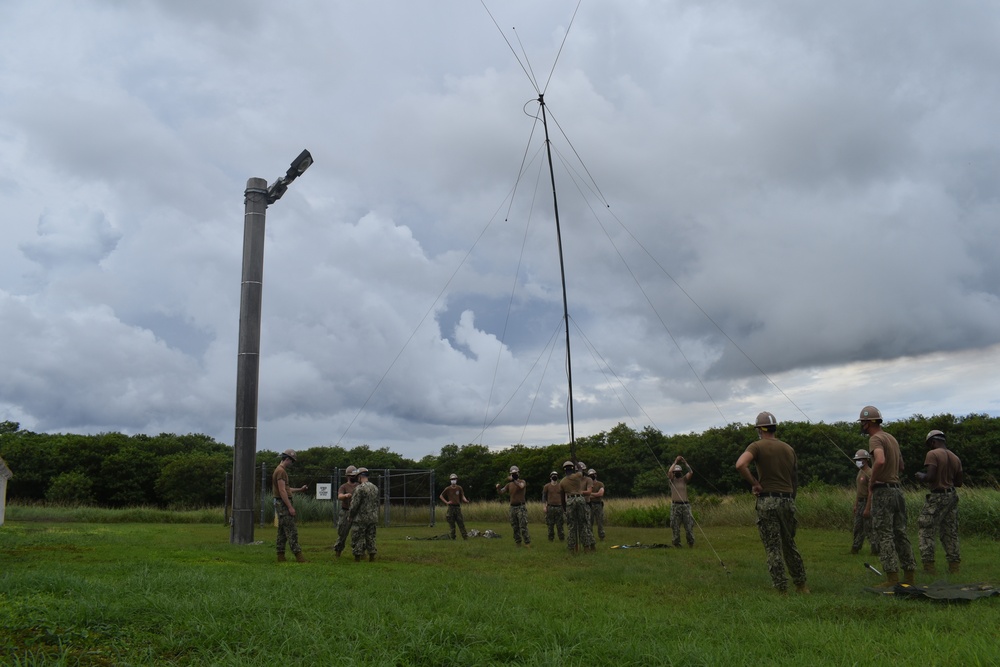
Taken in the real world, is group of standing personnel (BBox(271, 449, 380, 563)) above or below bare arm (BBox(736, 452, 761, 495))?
below

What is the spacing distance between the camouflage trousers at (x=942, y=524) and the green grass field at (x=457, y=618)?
1.45 ft

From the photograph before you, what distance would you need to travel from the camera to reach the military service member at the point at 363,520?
1352 cm

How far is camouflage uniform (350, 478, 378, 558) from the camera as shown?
532 inches

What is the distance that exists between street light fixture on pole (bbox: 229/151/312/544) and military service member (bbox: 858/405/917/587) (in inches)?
537

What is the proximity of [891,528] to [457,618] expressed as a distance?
6.10 metres

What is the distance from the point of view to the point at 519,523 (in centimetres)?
1806

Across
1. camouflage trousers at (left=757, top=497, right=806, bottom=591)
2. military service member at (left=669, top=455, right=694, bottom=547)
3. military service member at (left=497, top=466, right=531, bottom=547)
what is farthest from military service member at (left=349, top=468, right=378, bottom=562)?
camouflage trousers at (left=757, top=497, right=806, bottom=591)

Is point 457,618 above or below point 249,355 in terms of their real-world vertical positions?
below

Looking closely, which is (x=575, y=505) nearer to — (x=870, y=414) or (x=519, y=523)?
(x=519, y=523)

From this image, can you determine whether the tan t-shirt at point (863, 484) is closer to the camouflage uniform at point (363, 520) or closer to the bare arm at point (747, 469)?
the bare arm at point (747, 469)

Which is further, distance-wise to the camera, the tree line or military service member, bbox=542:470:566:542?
the tree line

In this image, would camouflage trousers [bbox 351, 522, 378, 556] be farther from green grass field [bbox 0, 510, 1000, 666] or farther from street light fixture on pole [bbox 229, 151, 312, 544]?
street light fixture on pole [bbox 229, 151, 312, 544]

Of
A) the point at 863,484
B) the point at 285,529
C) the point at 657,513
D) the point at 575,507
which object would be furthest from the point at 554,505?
the point at 657,513

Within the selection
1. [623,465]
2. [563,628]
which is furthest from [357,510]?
[623,465]
